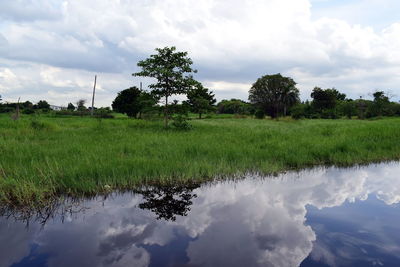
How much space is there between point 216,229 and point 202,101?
1519 cm

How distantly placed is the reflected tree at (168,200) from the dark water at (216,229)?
0.06ft

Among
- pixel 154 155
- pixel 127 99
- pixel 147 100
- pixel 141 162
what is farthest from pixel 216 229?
pixel 127 99

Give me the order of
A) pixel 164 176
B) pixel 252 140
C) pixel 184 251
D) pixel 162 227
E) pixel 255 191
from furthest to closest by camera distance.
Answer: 1. pixel 252 140
2. pixel 164 176
3. pixel 255 191
4. pixel 162 227
5. pixel 184 251

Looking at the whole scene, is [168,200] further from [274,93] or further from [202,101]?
[274,93]

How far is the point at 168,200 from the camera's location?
17.0ft

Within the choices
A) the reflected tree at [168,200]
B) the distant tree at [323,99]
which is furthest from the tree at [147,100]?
the distant tree at [323,99]

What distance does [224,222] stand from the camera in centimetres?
420

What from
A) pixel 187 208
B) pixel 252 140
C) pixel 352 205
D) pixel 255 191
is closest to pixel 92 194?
pixel 187 208

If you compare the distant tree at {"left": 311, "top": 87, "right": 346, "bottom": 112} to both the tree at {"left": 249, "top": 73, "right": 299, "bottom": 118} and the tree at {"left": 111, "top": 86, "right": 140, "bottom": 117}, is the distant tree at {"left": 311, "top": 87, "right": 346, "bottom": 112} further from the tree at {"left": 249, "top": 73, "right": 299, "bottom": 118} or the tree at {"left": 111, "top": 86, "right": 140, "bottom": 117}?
the tree at {"left": 111, "top": 86, "right": 140, "bottom": 117}

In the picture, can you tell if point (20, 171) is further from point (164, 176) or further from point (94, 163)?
point (164, 176)

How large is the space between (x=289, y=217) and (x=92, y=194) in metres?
3.65

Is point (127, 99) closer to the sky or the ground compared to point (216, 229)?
closer to the sky

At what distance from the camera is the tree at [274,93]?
205 ft

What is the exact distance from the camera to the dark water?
3229 mm
